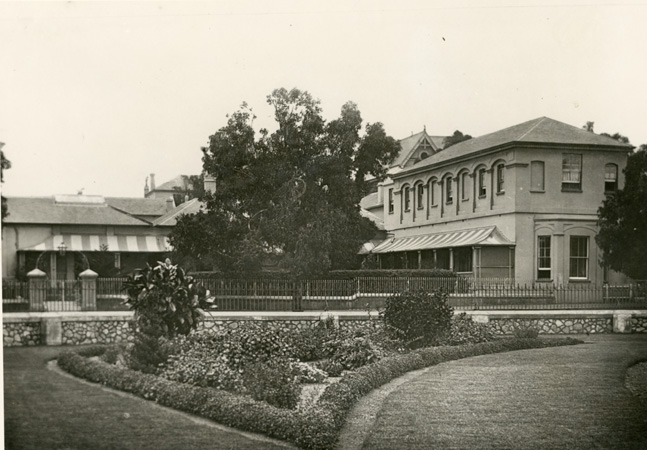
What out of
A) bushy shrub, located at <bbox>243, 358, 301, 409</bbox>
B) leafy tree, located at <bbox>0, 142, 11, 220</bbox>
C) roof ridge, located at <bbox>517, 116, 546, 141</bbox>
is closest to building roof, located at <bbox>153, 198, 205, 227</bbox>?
leafy tree, located at <bbox>0, 142, 11, 220</bbox>

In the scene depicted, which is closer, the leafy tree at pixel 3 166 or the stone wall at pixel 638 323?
the leafy tree at pixel 3 166

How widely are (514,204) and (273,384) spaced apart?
8957mm

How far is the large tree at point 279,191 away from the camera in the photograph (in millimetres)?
14570

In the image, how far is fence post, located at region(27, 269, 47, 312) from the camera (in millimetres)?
12773

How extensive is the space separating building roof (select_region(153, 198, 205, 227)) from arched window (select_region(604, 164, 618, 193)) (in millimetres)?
9551

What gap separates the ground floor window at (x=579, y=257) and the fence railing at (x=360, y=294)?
33cm

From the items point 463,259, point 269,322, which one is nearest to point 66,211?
point 269,322

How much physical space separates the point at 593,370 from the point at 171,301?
28.7 ft

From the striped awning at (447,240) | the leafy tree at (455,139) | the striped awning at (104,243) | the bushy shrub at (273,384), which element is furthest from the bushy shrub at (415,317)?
the striped awning at (104,243)

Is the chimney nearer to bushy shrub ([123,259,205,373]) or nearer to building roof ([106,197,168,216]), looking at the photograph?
building roof ([106,197,168,216])

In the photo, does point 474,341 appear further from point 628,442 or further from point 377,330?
point 628,442

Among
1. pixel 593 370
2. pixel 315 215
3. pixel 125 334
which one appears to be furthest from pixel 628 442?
pixel 125 334

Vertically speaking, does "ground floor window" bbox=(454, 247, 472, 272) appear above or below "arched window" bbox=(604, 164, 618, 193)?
below

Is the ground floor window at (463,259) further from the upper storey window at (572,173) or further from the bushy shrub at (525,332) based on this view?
the upper storey window at (572,173)
